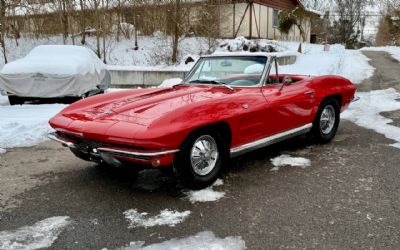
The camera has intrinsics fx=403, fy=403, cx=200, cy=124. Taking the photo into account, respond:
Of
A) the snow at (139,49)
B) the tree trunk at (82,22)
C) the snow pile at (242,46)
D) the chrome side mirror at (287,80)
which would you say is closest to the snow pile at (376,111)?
the chrome side mirror at (287,80)

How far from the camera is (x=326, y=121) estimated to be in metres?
5.93

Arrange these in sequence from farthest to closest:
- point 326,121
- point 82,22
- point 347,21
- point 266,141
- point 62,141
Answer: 1. point 347,21
2. point 82,22
3. point 326,121
4. point 266,141
5. point 62,141

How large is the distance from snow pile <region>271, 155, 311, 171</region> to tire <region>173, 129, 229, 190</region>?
35.2 inches

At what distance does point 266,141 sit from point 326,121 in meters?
1.65

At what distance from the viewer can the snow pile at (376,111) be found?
6568 mm

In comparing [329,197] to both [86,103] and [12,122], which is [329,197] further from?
[12,122]

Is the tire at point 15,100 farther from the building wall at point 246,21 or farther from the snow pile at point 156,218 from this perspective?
the building wall at point 246,21

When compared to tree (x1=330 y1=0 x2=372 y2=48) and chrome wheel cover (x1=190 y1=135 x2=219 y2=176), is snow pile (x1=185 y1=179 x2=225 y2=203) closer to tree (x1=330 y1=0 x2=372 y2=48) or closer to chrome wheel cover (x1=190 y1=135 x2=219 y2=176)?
chrome wheel cover (x1=190 y1=135 x2=219 y2=176)

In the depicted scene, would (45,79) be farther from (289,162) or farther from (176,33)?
(176,33)

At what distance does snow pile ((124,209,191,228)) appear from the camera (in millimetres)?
3359

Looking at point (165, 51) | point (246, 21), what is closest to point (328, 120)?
point (165, 51)

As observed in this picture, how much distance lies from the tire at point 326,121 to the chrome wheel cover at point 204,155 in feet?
6.99

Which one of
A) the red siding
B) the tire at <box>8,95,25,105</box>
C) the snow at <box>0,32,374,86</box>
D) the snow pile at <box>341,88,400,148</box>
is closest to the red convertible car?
the snow pile at <box>341,88,400,148</box>

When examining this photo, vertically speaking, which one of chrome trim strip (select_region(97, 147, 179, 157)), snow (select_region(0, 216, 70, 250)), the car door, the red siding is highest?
the red siding
